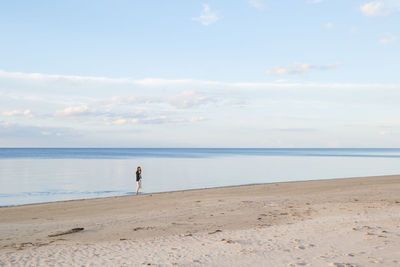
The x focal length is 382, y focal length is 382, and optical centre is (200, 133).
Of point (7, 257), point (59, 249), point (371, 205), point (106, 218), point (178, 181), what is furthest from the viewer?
point (178, 181)

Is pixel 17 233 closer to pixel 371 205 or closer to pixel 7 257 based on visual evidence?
pixel 7 257

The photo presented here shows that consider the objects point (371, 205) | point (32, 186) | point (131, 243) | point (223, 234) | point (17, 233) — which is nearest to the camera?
point (131, 243)

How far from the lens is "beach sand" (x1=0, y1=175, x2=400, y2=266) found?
9.29 metres

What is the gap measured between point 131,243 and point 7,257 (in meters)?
3.20

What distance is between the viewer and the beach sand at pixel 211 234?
9.29 metres

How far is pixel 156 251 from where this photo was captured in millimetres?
10070

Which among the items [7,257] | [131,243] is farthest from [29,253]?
[131,243]

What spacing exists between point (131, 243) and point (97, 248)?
995 mm

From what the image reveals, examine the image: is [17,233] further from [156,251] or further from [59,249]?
[156,251]

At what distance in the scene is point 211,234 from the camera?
39.6 ft

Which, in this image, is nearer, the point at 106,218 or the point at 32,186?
the point at 106,218

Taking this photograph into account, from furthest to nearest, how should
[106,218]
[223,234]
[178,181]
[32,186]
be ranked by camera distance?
[178,181] < [32,186] < [106,218] < [223,234]

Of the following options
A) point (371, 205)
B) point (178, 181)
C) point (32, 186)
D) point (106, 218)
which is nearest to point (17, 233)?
point (106, 218)

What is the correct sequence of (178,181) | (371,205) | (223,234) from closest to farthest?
(223,234) < (371,205) < (178,181)
